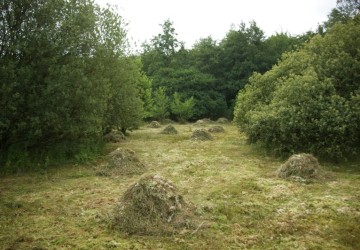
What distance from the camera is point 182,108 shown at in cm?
4697

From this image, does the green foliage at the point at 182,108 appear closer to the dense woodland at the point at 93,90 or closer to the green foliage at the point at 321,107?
the dense woodland at the point at 93,90

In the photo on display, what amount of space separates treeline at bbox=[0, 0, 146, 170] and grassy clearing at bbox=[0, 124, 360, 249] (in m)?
1.80

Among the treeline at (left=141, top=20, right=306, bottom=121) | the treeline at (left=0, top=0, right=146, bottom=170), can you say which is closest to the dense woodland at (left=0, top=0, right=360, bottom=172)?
the treeline at (left=0, top=0, right=146, bottom=170)

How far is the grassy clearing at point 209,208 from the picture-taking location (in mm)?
7371

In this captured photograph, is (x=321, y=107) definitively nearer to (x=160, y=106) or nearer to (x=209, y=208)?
(x=209, y=208)

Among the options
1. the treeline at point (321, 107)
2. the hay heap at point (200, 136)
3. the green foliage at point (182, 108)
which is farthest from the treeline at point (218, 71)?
the treeline at point (321, 107)

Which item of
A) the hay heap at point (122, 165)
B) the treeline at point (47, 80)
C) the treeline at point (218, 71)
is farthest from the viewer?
the treeline at point (218, 71)

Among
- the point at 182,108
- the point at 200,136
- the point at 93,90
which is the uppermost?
the point at 93,90

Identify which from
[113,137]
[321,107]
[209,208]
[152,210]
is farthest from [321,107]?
[113,137]

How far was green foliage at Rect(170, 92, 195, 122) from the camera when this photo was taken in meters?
47.0

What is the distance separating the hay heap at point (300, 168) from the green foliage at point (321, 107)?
2835 mm

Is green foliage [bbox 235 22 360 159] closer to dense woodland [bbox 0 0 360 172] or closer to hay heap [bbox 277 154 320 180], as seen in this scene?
dense woodland [bbox 0 0 360 172]

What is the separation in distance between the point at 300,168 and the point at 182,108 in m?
34.9

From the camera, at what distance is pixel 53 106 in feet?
45.9
